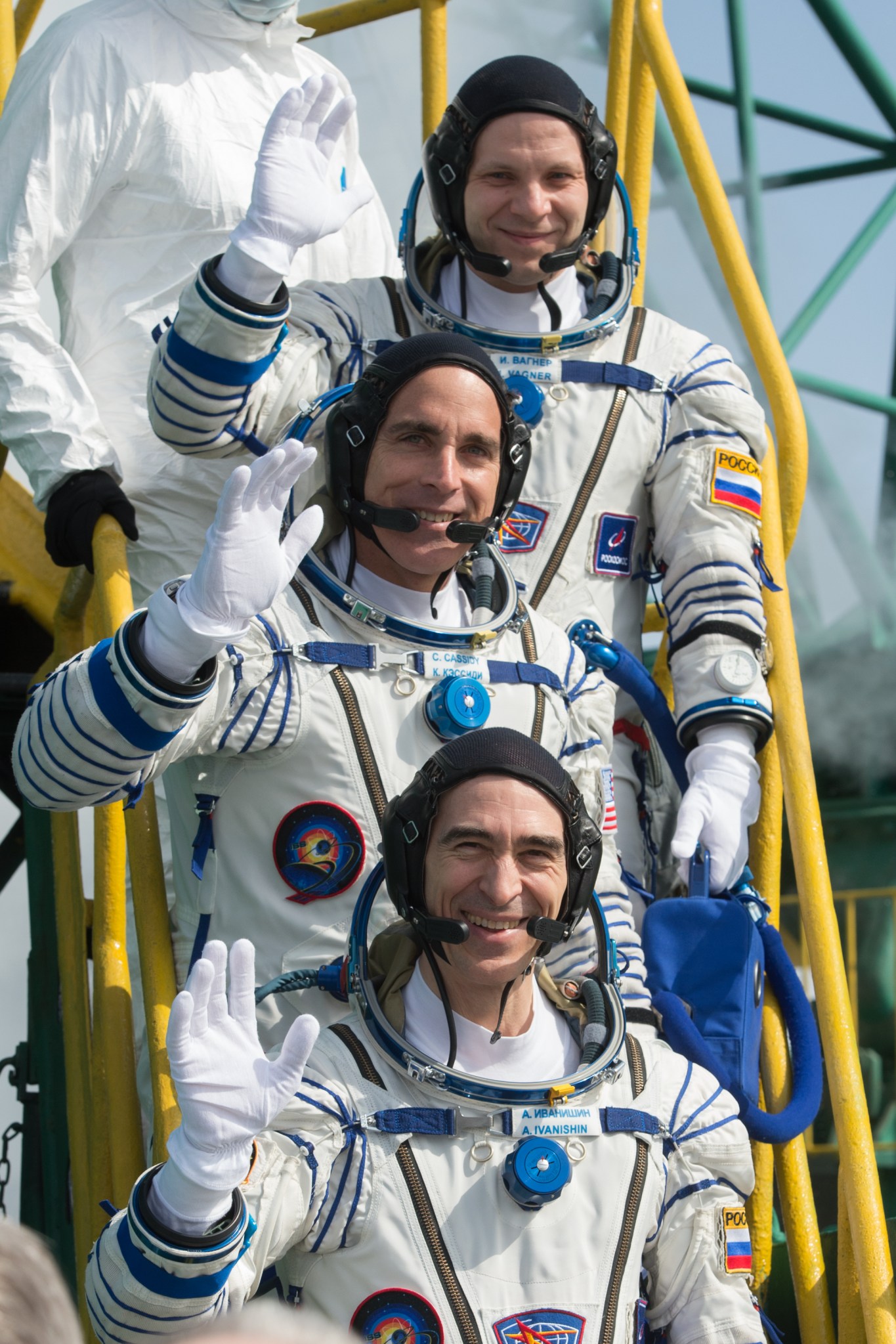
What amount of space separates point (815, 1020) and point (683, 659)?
562 millimetres

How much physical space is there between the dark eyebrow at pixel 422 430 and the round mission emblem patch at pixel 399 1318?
108 cm

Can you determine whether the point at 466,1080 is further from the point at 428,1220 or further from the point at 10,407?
the point at 10,407

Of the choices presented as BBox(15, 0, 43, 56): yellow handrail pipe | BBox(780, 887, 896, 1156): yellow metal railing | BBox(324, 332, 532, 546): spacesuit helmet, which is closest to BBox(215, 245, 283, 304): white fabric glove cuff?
BBox(324, 332, 532, 546): spacesuit helmet

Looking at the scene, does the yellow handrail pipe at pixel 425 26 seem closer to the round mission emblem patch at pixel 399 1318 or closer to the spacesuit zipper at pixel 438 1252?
the spacesuit zipper at pixel 438 1252

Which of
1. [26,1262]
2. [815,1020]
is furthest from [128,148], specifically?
[26,1262]

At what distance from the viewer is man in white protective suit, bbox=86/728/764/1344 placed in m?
1.97

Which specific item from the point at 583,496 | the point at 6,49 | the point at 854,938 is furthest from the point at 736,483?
the point at 854,938

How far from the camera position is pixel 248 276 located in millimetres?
2459

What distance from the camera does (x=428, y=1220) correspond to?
6.53ft

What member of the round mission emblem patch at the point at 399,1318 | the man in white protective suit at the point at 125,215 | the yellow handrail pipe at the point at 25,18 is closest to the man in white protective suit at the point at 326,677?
the round mission emblem patch at the point at 399,1318

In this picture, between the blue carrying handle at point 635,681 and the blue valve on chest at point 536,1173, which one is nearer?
the blue valve on chest at point 536,1173

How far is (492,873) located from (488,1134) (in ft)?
0.92

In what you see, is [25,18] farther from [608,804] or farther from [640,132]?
[608,804]

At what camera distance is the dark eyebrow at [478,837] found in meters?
2.12
